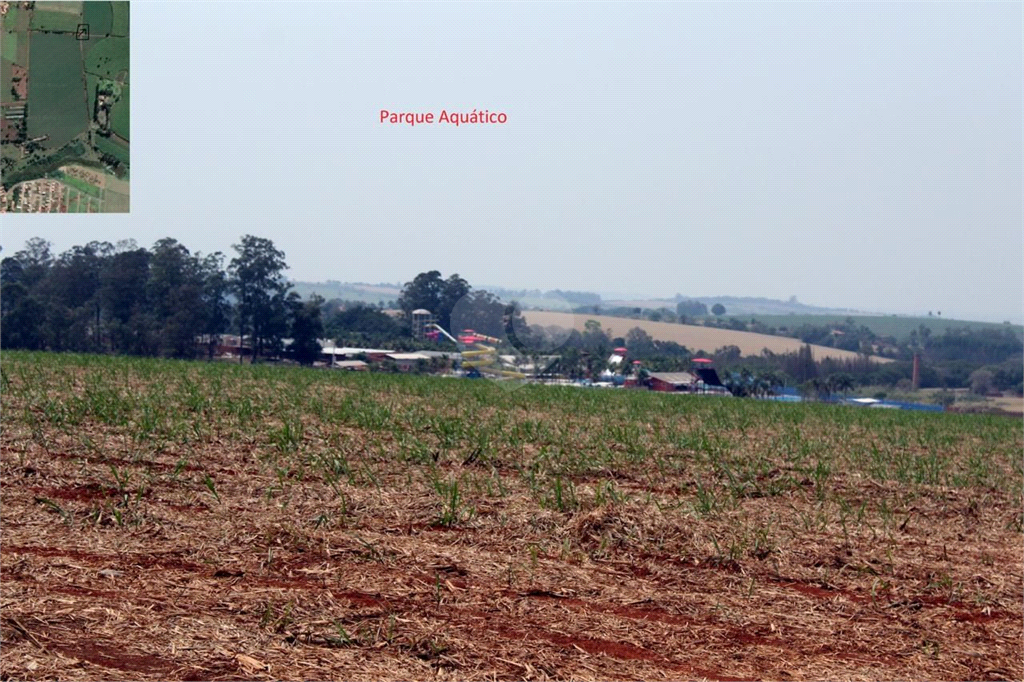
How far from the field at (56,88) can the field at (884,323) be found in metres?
81.8

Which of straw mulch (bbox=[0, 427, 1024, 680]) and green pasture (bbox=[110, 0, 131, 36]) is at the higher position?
green pasture (bbox=[110, 0, 131, 36])

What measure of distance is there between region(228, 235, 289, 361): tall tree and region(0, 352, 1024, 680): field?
26.4 meters

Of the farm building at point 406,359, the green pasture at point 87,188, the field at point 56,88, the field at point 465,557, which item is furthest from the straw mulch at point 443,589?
the farm building at point 406,359

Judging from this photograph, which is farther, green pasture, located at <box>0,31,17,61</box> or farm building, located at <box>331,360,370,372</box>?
farm building, located at <box>331,360,370,372</box>

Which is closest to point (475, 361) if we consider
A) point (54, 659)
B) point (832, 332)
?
point (54, 659)

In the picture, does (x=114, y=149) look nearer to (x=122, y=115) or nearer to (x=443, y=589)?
(x=122, y=115)

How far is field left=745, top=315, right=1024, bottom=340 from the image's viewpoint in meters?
83.4

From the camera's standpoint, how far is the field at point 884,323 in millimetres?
83438

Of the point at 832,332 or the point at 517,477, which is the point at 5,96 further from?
the point at 832,332

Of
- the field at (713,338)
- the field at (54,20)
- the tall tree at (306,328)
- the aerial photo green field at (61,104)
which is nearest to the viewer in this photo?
the aerial photo green field at (61,104)

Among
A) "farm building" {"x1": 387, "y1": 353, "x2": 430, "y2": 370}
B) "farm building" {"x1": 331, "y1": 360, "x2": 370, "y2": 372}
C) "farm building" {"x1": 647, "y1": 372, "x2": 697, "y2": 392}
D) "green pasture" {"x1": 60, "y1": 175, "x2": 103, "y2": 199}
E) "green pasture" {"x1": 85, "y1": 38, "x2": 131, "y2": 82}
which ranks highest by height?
"green pasture" {"x1": 85, "y1": 38, "x2": 131, "y2": 82}

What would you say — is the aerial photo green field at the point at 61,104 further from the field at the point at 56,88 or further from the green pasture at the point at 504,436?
the green pasture at the point at 504,436

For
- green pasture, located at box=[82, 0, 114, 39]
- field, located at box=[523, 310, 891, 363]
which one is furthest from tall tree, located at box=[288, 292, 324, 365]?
green pasture, located at box=[82, 0, 114, 39]

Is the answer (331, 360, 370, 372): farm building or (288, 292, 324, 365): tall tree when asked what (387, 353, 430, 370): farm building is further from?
(288, 292, 324, 365): tall tree
